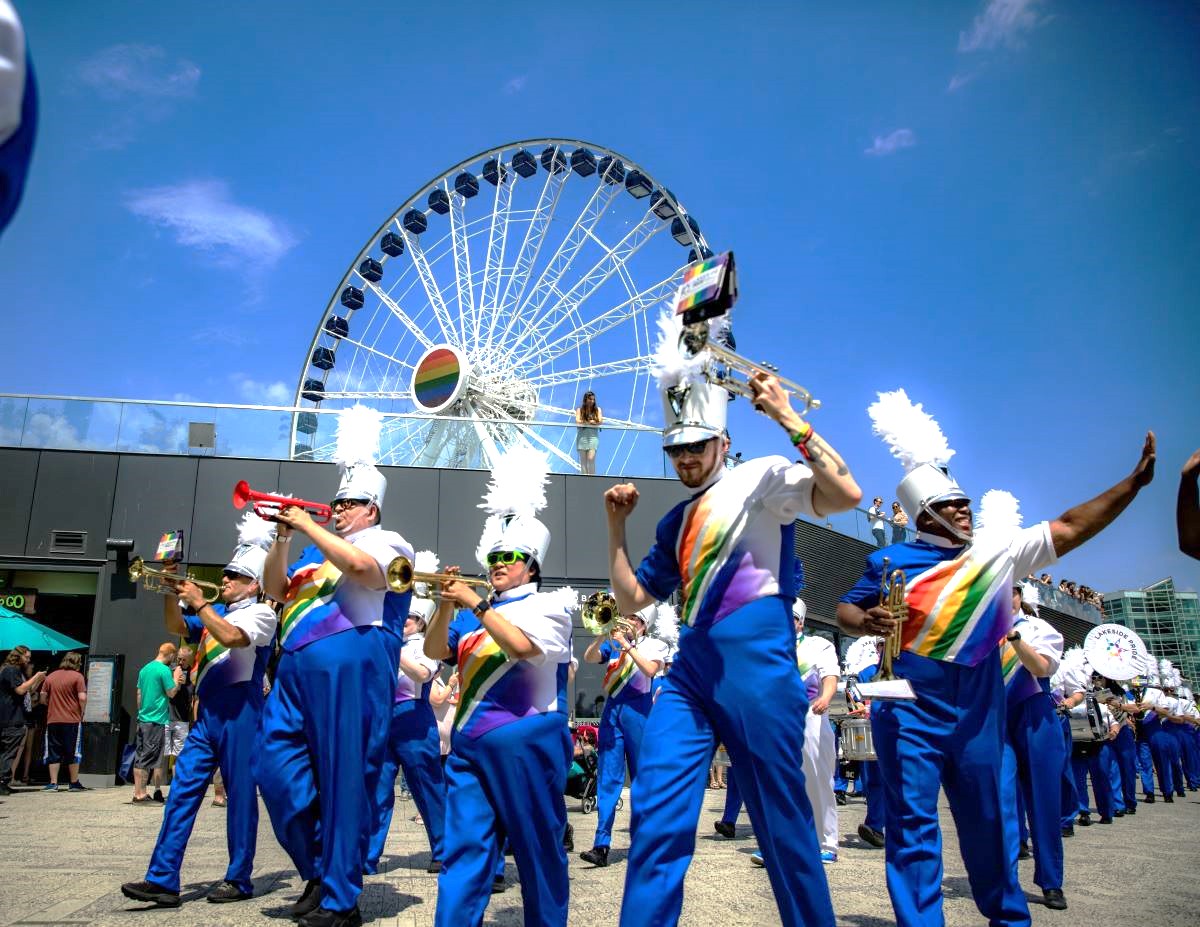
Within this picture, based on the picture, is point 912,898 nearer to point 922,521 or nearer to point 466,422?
point 922,521

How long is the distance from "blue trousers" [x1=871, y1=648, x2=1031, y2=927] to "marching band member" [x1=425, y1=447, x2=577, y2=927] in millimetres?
1358

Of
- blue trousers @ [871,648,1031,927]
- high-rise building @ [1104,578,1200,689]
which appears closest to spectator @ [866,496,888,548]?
blue trousers @ [871,648,1031,927]

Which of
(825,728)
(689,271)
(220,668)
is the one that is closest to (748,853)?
(825,728)

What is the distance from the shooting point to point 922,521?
443 cm

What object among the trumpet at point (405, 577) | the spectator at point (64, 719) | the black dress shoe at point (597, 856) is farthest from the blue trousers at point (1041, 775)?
the spectator at point (64, 719)

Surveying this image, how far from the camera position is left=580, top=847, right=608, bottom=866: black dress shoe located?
6855 millimetres

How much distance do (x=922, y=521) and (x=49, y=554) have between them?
16097 mm

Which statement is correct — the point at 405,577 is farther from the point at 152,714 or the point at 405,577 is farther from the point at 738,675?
A: the point at 152,714

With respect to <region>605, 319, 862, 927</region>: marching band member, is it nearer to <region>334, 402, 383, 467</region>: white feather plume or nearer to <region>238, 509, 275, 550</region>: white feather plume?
<region>334, 402, 383, 467</region>: white feather plume

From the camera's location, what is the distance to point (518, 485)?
4.83 meters

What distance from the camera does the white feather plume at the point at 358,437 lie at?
539cm

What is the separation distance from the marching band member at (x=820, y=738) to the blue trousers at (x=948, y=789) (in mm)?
2272

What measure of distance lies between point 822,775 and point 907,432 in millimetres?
3746

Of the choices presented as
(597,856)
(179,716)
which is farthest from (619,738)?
(179,716)
